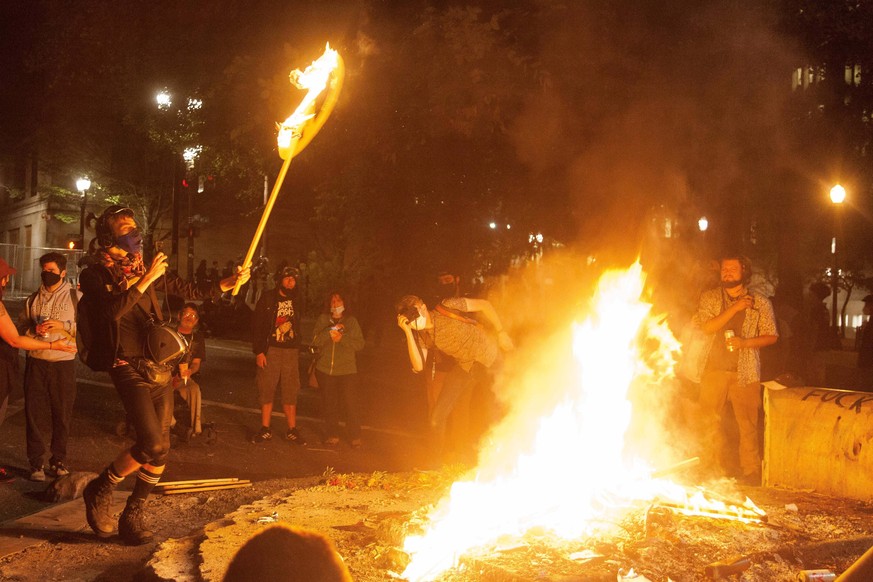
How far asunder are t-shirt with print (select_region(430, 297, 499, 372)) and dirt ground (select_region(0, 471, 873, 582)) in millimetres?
1592

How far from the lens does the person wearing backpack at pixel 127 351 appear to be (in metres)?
5.40

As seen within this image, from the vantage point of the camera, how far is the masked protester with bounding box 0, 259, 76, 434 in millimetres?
6773

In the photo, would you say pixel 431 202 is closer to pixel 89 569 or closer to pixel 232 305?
pixel 232 305

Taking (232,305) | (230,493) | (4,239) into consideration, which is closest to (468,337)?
(230,493)

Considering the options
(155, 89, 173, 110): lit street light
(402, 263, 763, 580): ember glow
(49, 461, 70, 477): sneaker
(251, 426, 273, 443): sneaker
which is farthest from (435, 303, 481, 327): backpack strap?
(155, 89, 173, 110): lit street light

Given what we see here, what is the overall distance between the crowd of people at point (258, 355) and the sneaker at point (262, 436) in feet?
0.04

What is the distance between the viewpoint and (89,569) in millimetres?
4992

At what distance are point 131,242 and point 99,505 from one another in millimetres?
1727

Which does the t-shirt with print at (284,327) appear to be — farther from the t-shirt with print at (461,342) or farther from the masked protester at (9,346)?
the masked protester at (9,346)

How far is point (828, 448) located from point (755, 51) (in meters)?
8.00

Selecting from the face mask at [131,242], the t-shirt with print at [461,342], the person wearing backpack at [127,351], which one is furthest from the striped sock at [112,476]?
the t-shirt with print at [461,342]

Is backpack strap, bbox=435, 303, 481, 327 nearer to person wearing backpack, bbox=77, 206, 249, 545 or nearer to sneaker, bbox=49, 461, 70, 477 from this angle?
person wearing backpack, bbox=77, 206, 249, 545

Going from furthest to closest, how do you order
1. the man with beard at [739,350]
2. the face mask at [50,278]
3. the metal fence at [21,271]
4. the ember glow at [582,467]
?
the metal fence at [21,271], the man with beard at [739,350], the face mask at [50,278], the ember glow at [582,467]

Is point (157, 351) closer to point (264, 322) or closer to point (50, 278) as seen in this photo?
point (50, 278)
